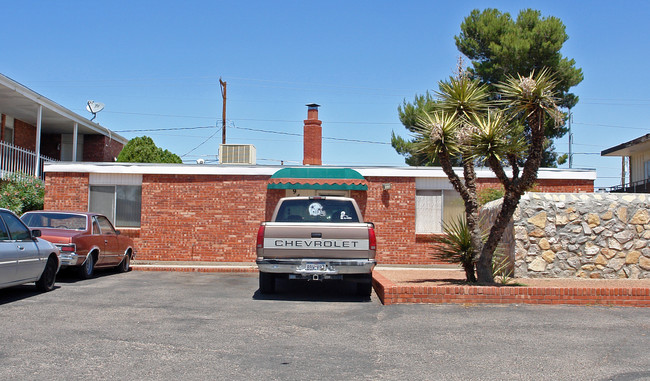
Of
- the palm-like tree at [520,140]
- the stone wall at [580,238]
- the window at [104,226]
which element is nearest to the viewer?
the palm-like tree at [520,140]

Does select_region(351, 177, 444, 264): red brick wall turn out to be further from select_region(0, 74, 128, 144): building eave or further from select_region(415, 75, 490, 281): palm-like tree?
select_region(0, 74, 128, 144): building eave

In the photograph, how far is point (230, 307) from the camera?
9.27 metres

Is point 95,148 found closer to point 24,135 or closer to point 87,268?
point 24,135

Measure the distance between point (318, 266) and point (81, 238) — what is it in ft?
17.0

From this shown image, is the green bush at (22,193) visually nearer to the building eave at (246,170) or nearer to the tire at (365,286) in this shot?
the building eave at (246,170)

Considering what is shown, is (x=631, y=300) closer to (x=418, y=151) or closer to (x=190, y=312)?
(x=418, y=151)

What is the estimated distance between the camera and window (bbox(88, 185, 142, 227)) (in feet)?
61.3

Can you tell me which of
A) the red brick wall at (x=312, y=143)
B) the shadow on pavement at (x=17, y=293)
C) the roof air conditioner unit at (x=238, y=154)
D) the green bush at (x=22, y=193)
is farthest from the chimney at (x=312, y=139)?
the shadow on pavement at (x=17, y=293)

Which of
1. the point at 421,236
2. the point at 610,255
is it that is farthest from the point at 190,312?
the point at 421,236

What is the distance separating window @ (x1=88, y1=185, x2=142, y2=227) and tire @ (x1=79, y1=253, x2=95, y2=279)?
579 cm

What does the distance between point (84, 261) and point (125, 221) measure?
6.50 metres

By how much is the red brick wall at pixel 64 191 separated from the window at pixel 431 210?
32.6 ft

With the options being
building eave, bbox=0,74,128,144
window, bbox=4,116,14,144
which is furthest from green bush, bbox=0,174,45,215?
window, bbox=4,116,14,144

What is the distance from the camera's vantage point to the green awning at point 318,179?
1719 centimetres
